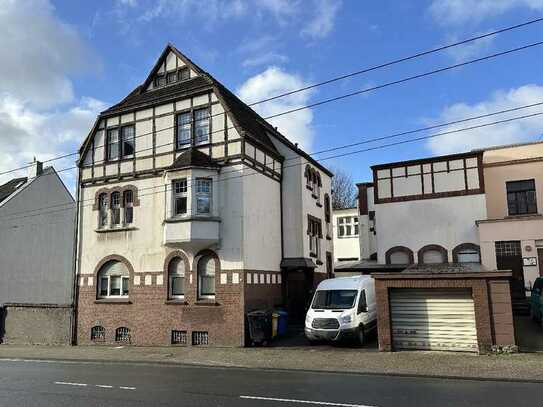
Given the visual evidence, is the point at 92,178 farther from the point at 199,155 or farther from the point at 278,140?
the point at 278,140

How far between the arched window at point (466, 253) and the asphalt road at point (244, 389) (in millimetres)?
14365

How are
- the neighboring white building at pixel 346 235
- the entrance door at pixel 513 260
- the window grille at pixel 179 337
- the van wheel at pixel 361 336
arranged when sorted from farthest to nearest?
the neighboring white building at pixel 346 235 → the entrance door at pixel 513 260 → the window grille at pixel 179 337 → the van wheel at pixel 361 336

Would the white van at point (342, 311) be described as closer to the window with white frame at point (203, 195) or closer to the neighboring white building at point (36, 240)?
the window with white frame at point (203, 195)

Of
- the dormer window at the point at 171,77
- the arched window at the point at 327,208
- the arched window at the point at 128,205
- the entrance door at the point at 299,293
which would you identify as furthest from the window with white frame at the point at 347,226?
the arched window at the point at 128,205

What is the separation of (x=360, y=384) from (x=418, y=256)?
16.0 meters

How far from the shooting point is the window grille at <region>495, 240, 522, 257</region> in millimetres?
23938

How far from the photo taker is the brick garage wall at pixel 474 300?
1513 centimetres

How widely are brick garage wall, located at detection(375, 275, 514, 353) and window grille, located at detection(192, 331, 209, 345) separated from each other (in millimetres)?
6972

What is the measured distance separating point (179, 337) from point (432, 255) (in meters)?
13.6

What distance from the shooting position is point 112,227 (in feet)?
73.4

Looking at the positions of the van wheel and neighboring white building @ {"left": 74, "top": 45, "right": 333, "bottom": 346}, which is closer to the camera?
the van wheel

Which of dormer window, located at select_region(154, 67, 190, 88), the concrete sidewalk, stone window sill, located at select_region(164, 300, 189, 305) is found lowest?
the concrete sidewalk

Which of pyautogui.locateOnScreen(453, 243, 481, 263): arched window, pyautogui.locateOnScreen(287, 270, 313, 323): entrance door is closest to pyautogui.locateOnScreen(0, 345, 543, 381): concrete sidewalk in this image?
pyautogui.locateOnScreen(287, 270, 313, 323): entrance door

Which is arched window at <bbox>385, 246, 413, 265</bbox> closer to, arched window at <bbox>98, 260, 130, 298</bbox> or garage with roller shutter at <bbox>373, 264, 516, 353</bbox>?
garage with roller shutter at <bbox>373, 264, 516, 353</bbox>
